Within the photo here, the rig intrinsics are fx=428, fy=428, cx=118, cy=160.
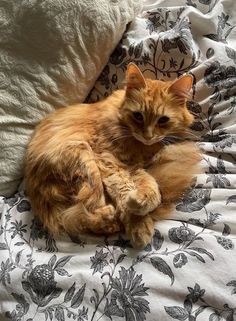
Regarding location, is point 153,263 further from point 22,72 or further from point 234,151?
point 22,72

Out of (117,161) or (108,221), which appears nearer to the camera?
(108,221)

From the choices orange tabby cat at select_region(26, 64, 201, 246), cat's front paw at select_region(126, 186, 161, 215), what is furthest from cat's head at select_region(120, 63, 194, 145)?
cat's front paw at select_region(126, 186, 161, 215)

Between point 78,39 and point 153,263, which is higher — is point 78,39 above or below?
above

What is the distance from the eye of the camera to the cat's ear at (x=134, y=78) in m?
1.19

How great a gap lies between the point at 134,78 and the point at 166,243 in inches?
18.3

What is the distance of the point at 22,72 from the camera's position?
4.33ft

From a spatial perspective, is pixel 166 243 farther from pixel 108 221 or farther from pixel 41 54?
pixel 41 54

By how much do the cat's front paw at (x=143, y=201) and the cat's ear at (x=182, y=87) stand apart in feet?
0.96

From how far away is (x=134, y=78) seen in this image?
3.96 ft

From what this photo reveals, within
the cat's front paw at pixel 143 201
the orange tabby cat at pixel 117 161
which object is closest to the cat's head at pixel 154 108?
the orange tabby cat at pixel 117 161

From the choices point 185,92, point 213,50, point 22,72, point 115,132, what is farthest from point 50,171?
point 213,50

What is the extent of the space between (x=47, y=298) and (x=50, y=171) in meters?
0.34

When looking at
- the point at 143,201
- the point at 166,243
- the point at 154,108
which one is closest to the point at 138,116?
the point at 154,108

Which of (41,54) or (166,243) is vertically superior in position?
(41,54)
